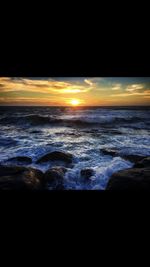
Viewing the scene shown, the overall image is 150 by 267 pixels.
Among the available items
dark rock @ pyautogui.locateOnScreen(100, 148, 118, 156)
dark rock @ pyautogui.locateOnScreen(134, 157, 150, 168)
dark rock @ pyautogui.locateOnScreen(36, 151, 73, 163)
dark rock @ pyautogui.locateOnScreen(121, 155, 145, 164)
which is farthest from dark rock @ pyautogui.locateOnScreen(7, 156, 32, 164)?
dark rock @ pyautogui.locateOnScreen(134, 157, 150, 168)

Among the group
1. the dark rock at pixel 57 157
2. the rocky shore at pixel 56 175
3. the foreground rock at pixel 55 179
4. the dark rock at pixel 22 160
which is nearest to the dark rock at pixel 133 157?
the rocky shore at pixel 56 175

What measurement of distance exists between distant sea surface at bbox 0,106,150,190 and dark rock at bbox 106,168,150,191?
0.07 m

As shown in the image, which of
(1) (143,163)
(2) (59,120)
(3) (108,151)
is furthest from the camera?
(2) (59,120)

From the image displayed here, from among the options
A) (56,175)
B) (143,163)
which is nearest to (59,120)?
(56,175)

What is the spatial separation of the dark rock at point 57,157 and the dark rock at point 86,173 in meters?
0.20

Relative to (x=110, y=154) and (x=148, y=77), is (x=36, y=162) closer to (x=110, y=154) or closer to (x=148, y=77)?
(x=110, y=154)

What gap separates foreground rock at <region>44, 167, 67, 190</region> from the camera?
6.85 ft

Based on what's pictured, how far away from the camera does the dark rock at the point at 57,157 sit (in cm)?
227

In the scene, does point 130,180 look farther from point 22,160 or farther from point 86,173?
point 22,160

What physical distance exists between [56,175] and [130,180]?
77cm

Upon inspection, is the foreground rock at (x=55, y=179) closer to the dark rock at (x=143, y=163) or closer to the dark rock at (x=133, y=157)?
the dark rock at (x=133, y=157)

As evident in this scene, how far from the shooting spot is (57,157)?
7.53 ft
